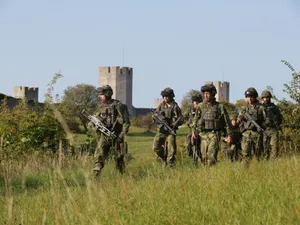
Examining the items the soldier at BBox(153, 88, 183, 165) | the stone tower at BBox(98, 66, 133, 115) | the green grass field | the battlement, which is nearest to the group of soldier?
the soldier at BBox(153, 88, 183, 165)

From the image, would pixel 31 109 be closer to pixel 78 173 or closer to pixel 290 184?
pixel 78 173

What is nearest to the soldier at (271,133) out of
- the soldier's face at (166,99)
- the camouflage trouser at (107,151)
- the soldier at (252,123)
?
the soldier at (252,123)

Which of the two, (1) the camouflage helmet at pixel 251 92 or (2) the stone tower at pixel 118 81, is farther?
(2) the stone tower at pixel 118 81

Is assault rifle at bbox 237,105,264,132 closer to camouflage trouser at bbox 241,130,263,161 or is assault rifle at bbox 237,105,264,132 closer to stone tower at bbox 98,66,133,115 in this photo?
camouflage trouser at bbox 241,130,263,161

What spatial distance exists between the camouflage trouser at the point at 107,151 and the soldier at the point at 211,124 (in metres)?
1.48

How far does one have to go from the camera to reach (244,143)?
15.4 m

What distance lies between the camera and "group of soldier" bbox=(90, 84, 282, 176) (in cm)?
1331

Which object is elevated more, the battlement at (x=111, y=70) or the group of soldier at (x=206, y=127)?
the battlement at (x=111, y=70)

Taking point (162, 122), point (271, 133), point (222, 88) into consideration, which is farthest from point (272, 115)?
point (222, 88)

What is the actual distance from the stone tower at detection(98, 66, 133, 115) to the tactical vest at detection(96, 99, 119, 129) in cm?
11574

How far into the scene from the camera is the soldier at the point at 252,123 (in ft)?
50.8

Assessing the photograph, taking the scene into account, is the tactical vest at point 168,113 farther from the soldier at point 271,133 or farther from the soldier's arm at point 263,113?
the soldier at point 271,133

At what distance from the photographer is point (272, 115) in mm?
16375

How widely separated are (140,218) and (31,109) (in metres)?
14.3
